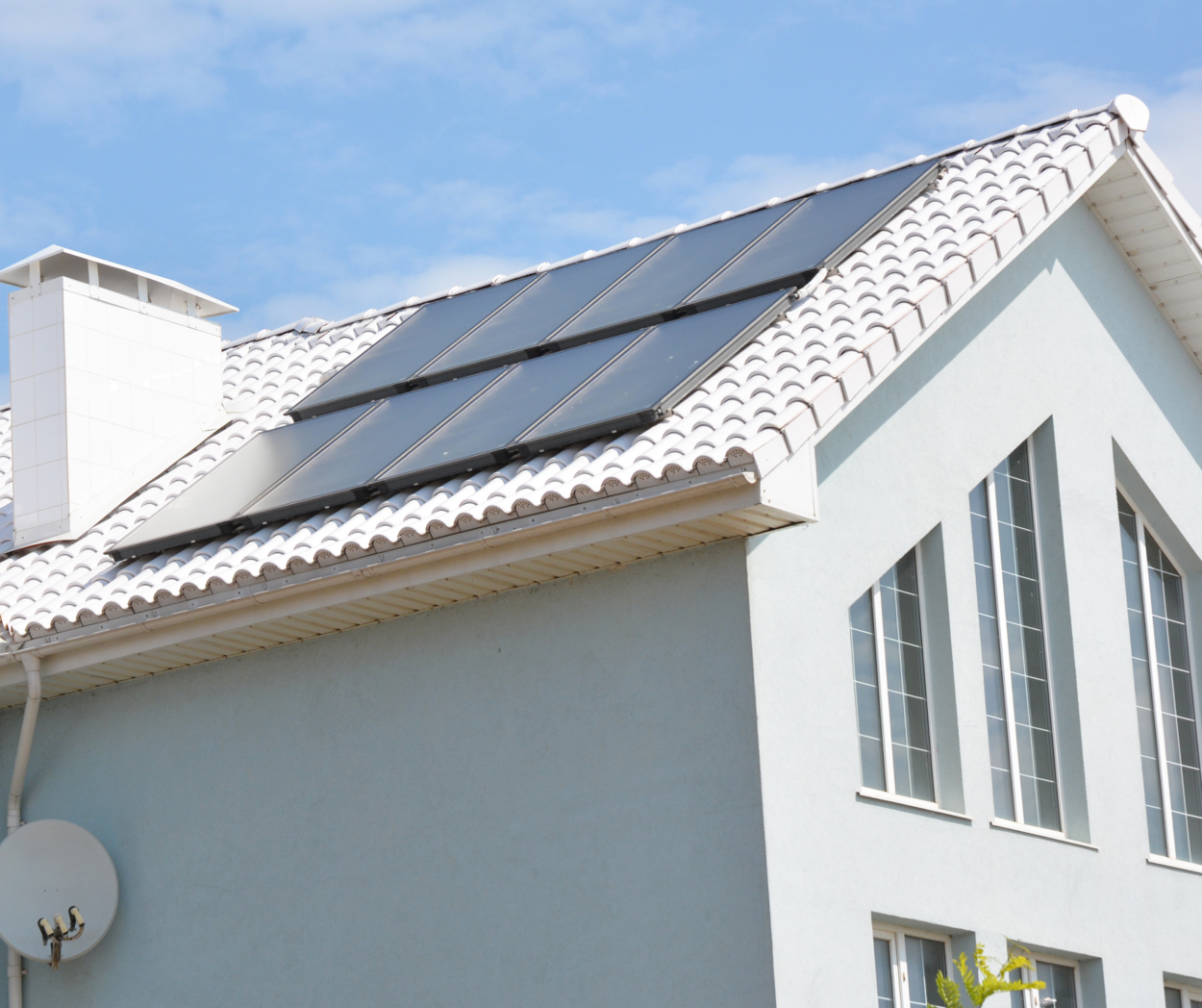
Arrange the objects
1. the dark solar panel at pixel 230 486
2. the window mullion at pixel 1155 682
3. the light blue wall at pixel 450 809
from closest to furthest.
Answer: the light blue wall at pixel 450 809 → the dark solar panel at pixel 230 486 → the window mullion at pixel 1155 682

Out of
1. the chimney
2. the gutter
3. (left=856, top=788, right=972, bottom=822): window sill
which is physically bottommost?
(left=856, top=788, right=972, bottom=822): window sill

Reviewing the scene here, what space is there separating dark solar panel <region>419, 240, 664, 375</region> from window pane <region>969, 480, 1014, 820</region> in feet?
12.5

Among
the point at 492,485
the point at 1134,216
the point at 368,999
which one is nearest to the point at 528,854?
the point at 368,999

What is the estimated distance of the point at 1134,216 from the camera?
638 inches

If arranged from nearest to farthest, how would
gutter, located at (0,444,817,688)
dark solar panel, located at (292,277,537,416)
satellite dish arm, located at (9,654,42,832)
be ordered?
gutter, located at (0,444,817,688) < satellite dish arm, located at (9,654,42,832) < dark solar panel, located at (292,277,537,416)

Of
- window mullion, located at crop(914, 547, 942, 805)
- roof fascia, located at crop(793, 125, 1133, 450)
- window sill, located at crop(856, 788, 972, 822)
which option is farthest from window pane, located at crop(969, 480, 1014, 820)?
roof fascia, located at crop(793, 125, 1133, 450)

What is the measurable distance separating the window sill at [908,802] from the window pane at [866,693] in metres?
0.17

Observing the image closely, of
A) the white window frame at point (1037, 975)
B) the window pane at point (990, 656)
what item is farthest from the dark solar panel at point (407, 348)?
the white window frame at point (1037, 975)

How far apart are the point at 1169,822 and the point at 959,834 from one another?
128 inches

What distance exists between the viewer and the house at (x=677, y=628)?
1162cm

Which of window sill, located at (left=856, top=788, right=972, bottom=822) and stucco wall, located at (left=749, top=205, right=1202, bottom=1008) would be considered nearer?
stucco wall, located at (left=749, top=205, right=1202, bottom=1008)

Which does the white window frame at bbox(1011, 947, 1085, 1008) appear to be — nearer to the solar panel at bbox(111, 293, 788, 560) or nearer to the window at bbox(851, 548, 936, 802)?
the window at bbox(851, 548, 936, 802)

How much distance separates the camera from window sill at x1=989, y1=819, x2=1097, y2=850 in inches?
510

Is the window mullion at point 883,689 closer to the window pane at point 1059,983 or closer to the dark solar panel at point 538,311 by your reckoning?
the window pane at point 1059,983
